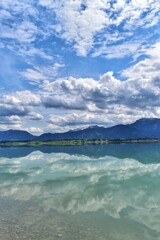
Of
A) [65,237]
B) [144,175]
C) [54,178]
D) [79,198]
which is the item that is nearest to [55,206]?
[79,198]

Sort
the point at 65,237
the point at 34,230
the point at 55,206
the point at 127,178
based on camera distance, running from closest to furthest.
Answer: the point at 65,237, the point at 34,230, the point at 55,206, the point at 127,178

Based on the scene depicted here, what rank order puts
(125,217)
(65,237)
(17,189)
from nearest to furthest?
(65,237), (125,217), (17,189)

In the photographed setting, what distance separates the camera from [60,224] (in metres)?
26.8

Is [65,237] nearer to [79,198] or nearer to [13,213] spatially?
[13,213]

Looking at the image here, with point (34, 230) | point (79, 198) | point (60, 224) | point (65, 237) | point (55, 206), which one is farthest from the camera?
point (79, 198)

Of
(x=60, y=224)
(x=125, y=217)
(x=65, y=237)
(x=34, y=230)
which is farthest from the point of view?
(x=125, y=217)

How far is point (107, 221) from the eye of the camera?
90.2ft

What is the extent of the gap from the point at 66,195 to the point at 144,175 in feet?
72.3

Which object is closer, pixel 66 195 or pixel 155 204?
pixel 155 204

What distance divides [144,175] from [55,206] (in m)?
27.8

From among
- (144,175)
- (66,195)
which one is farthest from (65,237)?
(144,175)

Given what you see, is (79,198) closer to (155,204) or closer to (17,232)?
(155,204)

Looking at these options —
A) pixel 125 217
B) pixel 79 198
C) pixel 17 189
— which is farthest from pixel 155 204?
pixel 17 189

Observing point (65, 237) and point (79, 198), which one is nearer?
point (65, 237)
